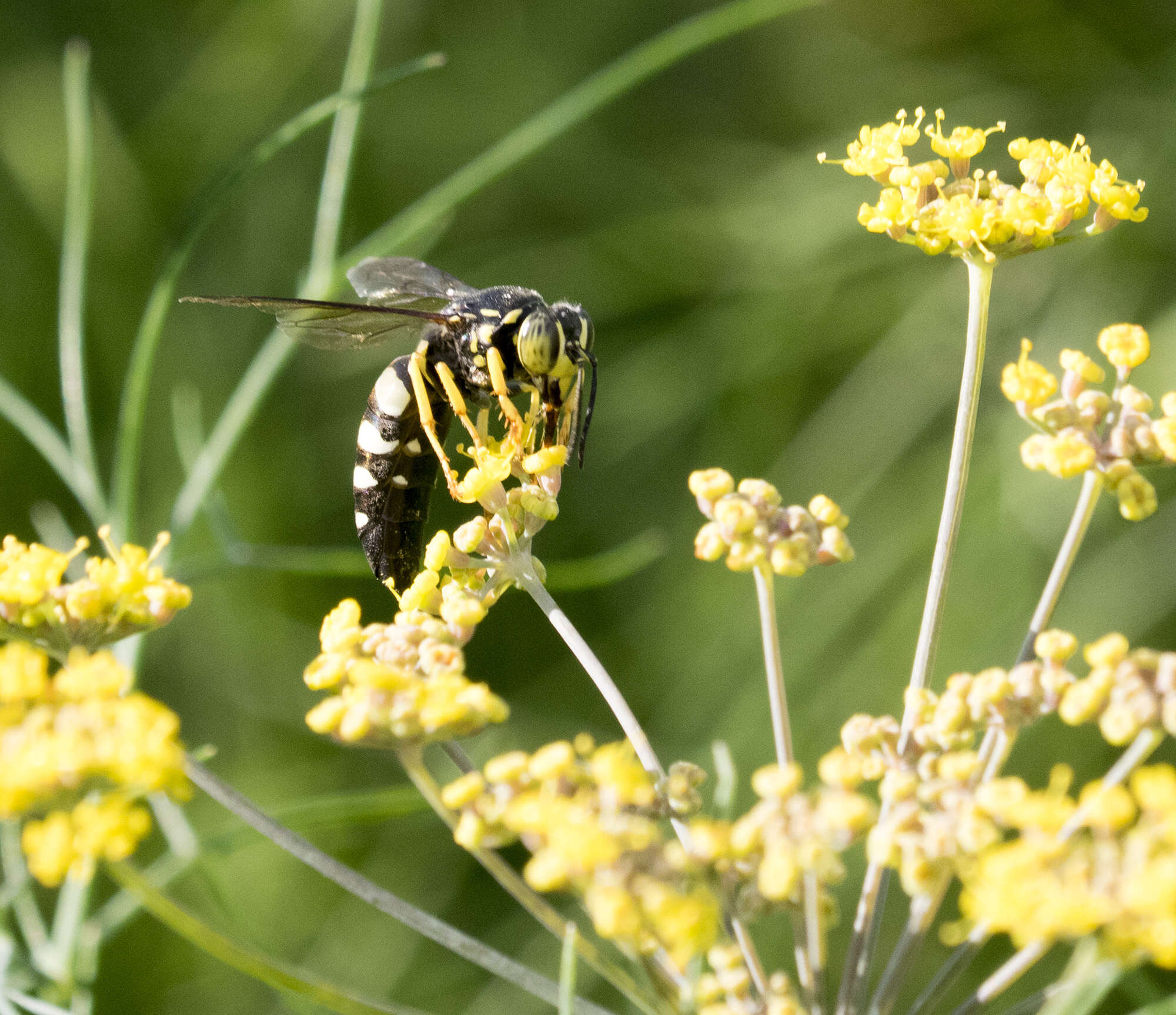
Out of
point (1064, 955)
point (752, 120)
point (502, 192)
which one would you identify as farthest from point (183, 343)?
point (1064, 955)

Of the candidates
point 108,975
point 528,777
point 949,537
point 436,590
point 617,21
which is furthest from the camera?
point 617,21

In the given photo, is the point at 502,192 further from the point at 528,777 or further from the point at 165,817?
the point at 528,777

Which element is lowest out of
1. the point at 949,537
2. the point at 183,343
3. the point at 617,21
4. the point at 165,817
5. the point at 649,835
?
the point at 165,817

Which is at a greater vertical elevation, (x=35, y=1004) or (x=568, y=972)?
(x=568, y=972)

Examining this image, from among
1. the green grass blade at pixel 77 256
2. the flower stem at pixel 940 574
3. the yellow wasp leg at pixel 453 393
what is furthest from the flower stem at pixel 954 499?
the green grass blade at pixel 77 256

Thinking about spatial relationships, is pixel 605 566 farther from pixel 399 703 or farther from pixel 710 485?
pixel 399 703

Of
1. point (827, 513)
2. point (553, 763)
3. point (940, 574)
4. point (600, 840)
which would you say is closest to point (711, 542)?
point (827, 513)

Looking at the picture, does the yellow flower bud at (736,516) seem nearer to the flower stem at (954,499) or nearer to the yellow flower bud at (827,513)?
the yellow flower bud at (827,513)
